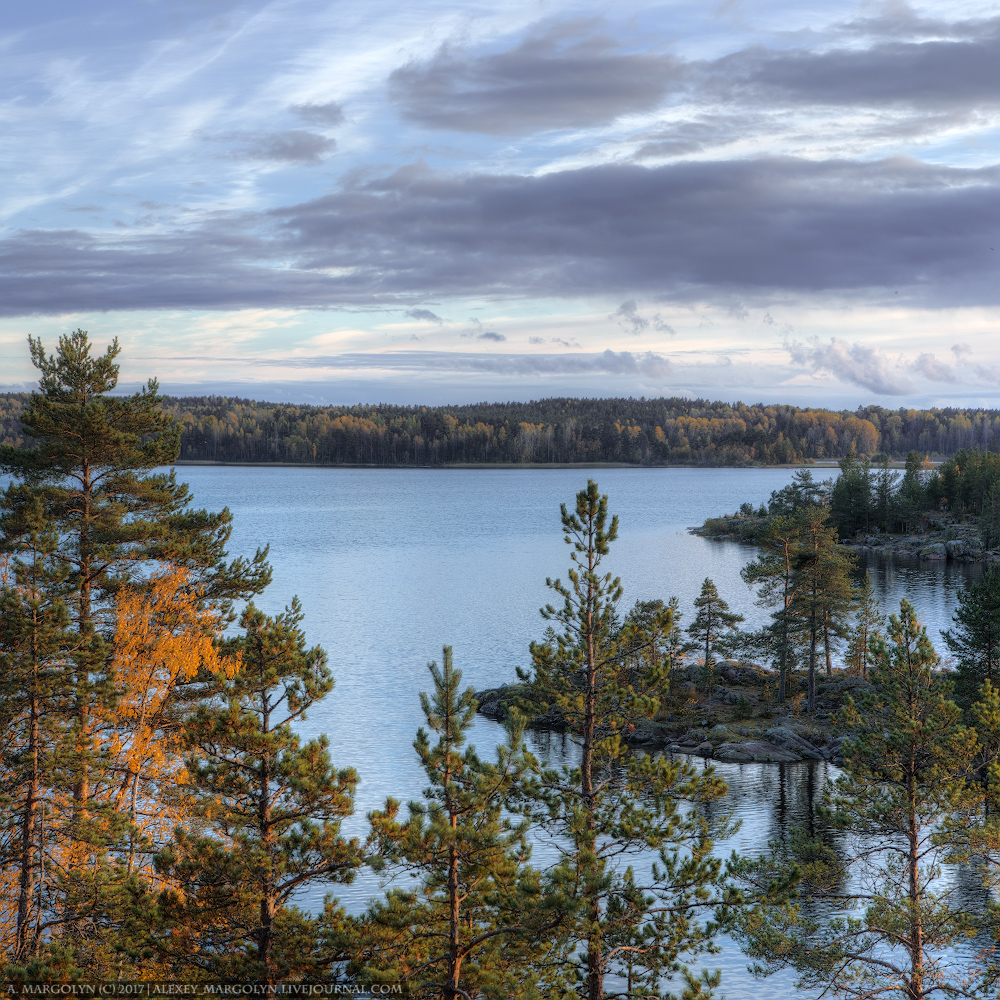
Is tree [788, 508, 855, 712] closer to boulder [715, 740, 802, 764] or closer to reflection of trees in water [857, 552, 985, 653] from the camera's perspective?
boulder [715, 740, 802, 764]

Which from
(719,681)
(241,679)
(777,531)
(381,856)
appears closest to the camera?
(381,856)

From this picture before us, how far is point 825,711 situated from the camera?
4425 cm

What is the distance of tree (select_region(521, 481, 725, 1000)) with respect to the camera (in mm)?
14422

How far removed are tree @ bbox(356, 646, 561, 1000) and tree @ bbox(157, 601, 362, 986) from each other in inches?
36.5

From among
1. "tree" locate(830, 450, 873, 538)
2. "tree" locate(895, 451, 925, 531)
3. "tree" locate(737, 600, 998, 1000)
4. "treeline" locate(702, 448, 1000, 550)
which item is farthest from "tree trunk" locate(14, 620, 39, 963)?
"tree" locate(895, 451, 925, 531)

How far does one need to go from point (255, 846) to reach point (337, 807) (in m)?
1.29

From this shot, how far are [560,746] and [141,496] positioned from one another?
24446 millimetres

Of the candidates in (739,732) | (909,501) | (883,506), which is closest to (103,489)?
(739,732)

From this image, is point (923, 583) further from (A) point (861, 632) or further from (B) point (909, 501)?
(A) point (861, 632)

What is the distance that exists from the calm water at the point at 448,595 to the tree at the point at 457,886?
1236 centimetres

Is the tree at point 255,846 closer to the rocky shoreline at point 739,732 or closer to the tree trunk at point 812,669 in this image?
the rocky shoreline at point 739,732

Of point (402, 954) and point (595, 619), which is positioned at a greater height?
point (595, 619)

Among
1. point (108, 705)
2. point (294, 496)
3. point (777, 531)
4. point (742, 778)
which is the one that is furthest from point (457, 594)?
point (294, 496)

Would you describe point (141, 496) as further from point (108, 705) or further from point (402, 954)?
point (402, 954)
